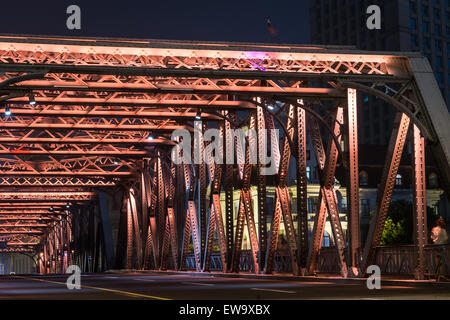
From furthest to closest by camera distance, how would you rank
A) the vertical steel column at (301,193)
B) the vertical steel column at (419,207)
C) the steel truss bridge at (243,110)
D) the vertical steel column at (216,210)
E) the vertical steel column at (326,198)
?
1. the vertical steel column at (216,210)
2. the vertical steel column at (301,193)
3. the vertical steel column at (326,198)
4. the steel truss bridge at (243,110)
5. the vertical steel column at (419,207)

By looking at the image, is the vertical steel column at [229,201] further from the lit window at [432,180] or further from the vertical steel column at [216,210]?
the lit window at [432,180]

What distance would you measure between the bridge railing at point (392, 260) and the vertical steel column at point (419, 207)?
35 centimetres

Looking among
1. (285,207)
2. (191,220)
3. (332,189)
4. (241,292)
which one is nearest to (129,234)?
(191,220)

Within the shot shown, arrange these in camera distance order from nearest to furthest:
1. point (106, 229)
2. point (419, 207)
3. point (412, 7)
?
1. point (419, 207)
2. point (106, 229)
3. point (412, 7)

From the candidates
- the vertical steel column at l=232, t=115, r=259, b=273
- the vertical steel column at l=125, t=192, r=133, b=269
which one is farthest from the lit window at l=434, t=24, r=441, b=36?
the vertical steel column at l=232, t=115, r=259, b=273

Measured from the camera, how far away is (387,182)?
86.7 ft

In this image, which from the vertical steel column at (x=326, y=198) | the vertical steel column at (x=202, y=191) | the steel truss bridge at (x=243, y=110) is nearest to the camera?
the steel truss bridge at (x=243, y=110)

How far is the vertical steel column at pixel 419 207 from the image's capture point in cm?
2383

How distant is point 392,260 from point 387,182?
4288 mm

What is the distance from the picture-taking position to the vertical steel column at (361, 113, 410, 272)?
26.0 meters

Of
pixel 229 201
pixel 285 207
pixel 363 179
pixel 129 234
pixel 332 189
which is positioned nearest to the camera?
pixel 332 189

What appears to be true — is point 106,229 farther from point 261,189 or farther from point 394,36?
point 394,36

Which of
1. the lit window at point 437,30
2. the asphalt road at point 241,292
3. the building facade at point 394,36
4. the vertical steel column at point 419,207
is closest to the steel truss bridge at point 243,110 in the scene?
the vertical steel column at point 419,207

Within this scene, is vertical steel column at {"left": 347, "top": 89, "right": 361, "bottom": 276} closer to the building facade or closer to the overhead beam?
the overhead beam
